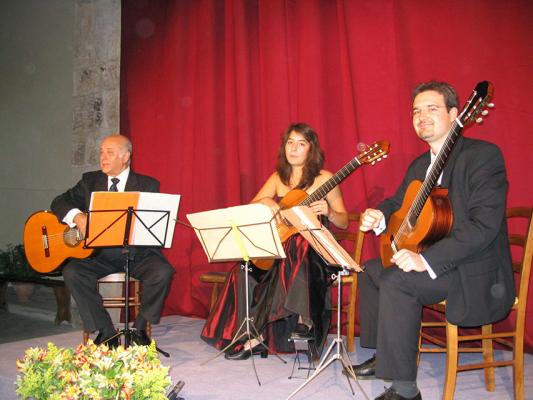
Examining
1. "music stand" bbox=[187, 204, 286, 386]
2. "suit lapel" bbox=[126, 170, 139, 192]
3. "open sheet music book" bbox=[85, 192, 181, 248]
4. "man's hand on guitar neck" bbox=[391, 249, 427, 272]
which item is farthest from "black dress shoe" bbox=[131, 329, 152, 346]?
"man's hand on guitar neck" bbox=[391, 249, 427, 272]

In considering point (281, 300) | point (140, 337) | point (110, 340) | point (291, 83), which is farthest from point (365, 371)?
point (291, 83)

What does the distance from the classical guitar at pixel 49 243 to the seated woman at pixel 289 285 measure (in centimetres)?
104

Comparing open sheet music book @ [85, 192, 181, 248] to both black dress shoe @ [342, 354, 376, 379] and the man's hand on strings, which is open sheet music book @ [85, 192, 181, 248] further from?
black dress shoe @ [342, 354, 376, 379]

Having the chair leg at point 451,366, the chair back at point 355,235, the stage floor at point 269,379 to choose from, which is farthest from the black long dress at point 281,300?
the chair leg at point 451,366

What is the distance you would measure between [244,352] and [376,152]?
4.73 feet

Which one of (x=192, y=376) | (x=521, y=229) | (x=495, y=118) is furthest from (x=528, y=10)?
(x=192, y=376)

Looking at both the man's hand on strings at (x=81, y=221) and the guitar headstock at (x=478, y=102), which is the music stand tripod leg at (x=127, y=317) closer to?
the man's hand on strings at (x=81, y=221)

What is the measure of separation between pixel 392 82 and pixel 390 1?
53 centimetres

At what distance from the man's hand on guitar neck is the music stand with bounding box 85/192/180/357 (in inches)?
55.6

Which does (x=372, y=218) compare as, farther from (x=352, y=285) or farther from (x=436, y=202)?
(x=352, y=285)

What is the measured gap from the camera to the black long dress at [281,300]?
128 inches

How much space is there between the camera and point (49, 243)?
3.88 m

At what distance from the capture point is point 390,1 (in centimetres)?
369

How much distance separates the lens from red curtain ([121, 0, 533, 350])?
3.37 m
